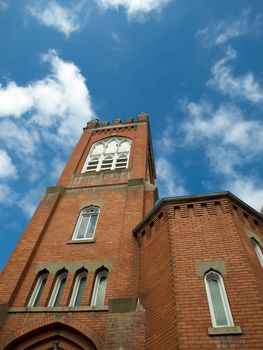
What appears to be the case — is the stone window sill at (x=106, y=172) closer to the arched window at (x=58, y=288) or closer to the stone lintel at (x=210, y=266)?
the arched window at (x=58, y=288)

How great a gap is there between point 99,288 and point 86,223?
332cm

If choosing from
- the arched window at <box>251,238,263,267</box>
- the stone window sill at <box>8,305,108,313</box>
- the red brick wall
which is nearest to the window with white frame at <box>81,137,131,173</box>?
the red brick wall

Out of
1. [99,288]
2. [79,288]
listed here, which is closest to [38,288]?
[79,288]

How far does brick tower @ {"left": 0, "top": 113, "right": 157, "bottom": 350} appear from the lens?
788 cm

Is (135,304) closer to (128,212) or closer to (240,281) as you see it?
(240,281)

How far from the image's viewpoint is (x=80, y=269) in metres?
9.69

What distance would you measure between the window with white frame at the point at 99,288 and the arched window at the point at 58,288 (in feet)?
3.73

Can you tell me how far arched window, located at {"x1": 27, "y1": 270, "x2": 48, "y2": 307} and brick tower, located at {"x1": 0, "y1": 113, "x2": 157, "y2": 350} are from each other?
3cm

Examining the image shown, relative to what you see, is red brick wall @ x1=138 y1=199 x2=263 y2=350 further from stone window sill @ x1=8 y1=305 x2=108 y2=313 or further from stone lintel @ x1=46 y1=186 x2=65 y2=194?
stone lintel @ x1=46 y1=186 x2=65 y2=194

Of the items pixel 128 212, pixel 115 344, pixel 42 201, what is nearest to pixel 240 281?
pixel 115 344

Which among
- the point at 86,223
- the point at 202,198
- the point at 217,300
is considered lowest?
the point at 217,300

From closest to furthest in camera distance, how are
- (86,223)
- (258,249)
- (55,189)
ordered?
1. (258,249)
2. (86,223)
3. (55,189)

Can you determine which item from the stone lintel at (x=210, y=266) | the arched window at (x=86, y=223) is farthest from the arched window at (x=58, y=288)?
the stone lintel at (x=210, y=266)

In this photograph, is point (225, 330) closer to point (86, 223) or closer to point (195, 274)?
point (195, 274)
